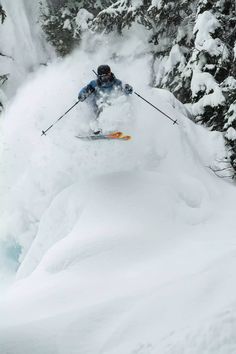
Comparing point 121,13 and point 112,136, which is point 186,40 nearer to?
point 121,13

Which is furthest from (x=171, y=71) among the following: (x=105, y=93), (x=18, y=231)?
(x=18, y=231)

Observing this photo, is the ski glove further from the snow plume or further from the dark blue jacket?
the snow plume

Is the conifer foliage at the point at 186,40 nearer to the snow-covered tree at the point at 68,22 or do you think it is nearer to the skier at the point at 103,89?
the snow-covered tree at the point at 68,22

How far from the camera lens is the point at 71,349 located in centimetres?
387

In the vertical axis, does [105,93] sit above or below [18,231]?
above

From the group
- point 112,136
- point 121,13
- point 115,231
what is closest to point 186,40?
point 121,13

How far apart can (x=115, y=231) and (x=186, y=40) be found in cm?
1019

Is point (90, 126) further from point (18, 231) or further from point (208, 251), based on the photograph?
point (208, 251)

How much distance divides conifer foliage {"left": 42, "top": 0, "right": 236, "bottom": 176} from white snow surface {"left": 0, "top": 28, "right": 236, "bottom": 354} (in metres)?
0.86

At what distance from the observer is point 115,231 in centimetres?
660

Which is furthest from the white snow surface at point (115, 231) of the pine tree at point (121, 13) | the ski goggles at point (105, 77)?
the pine tree at point (121, 13)

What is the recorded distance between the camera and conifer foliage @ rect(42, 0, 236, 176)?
1147 centimetres

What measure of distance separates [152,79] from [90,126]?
326 inches

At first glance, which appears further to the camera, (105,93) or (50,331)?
(105,93)
